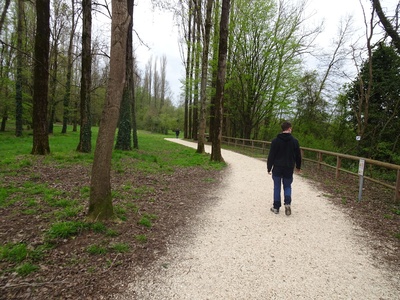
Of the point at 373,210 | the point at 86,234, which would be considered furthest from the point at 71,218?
the point at 373,210

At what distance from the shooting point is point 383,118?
42.4 feet

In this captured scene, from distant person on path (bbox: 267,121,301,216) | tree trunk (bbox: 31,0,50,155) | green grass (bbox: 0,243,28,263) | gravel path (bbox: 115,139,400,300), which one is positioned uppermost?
tree trunk (bbox: 31,0,50,155)

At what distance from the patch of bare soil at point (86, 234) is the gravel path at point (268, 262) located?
→ 334 millimetres

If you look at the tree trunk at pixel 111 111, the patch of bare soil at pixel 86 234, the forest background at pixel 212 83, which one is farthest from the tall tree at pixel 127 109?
the tree trunk at pixel 111 111

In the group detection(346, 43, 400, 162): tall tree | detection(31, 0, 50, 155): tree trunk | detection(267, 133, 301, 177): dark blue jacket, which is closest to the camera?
detection(267, 133, 301, 177): dark blue jacket

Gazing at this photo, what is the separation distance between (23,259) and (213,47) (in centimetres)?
1881

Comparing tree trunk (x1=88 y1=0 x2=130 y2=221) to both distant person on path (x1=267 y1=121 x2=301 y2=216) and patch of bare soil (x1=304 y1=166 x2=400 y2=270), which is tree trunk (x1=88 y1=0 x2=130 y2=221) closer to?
distant person on path (x1=267 y1=121 x2=301 y2=216)

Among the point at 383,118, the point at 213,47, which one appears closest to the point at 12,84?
the point at 213,47

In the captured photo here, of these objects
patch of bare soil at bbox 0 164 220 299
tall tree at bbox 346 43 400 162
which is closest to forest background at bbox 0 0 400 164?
tall tree at bbox 346 43 400 162

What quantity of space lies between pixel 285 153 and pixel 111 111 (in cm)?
348

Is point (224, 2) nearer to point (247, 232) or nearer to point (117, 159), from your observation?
point (117, 159)

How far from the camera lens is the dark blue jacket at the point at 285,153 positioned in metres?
4.72

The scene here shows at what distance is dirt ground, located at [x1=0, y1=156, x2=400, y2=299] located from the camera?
2.53 m

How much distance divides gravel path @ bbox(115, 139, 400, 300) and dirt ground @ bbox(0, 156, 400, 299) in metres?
0.28
